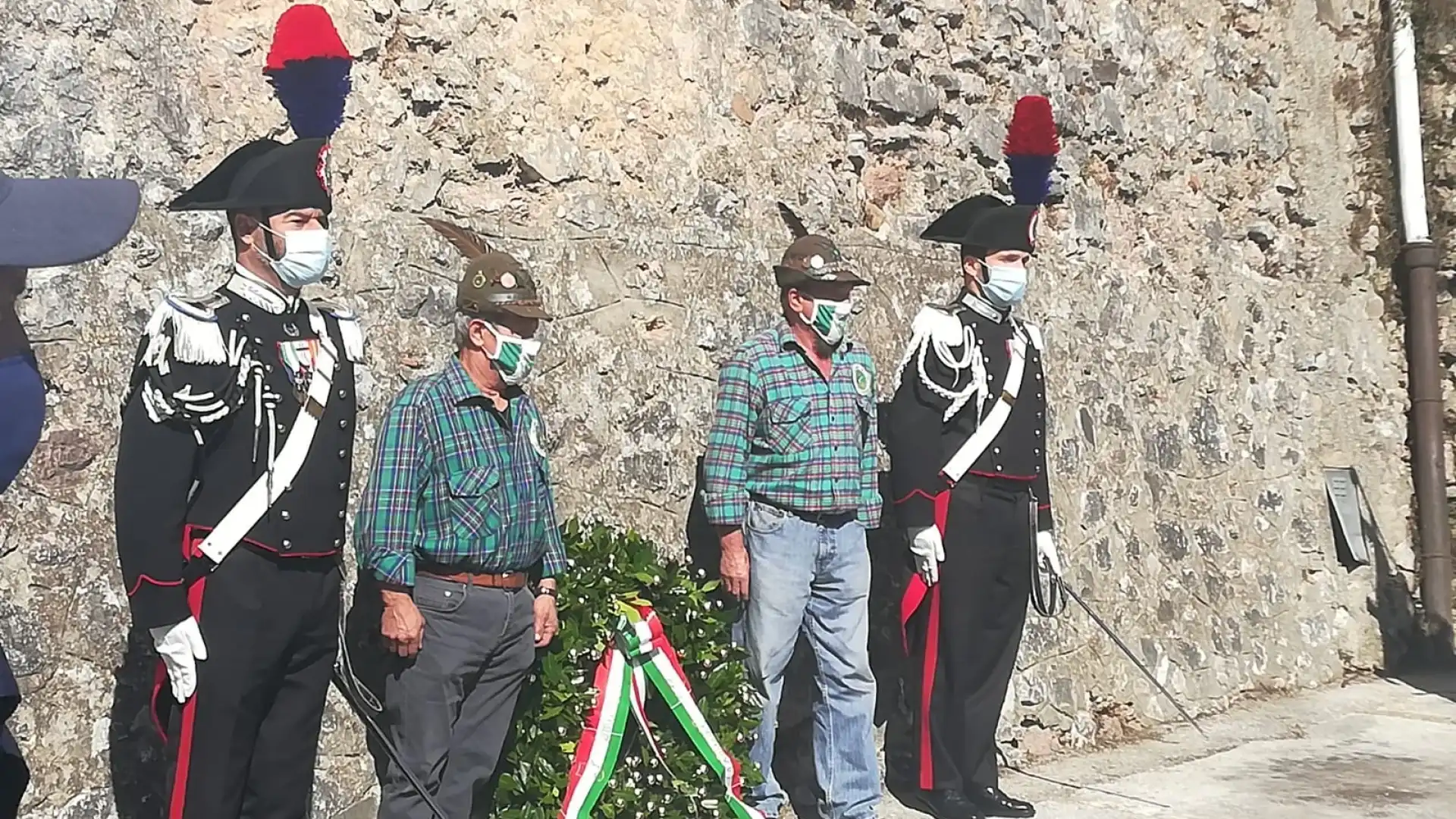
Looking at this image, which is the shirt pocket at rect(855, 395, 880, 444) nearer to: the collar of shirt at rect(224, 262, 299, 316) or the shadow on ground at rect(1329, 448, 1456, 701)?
the collar of shirt at rect(224, 262, 299, 316)

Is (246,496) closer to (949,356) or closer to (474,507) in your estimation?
(474,507)

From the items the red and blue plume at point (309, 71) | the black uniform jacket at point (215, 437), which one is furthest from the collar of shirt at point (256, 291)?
the red and blue plume at point (309, 71)

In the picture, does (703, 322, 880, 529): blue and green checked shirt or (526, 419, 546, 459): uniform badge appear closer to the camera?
(526, 419, 546, 459): uniform badge

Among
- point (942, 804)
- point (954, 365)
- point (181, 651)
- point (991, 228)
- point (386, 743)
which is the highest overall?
point (991, 228)

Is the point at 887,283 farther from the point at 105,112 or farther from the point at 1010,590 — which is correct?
the point at 105,112

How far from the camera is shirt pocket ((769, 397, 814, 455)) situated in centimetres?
429

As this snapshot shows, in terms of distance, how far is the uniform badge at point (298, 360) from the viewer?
3.28 meters

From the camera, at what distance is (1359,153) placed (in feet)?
25.2

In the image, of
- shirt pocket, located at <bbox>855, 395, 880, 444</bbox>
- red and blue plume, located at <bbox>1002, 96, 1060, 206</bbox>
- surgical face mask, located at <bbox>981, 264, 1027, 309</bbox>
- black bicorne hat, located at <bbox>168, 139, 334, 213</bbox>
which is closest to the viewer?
black bicorne hat, located at <bbox>168, 139, 334, 213</bbox>

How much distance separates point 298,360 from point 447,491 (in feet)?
1.55

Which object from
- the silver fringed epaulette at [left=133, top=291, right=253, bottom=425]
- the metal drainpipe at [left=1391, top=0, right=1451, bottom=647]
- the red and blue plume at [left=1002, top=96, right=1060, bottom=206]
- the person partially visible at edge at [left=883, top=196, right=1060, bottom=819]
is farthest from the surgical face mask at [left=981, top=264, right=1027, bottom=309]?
the metal drainpipe at [left=1391, top=0, right=1451, bottom=647]

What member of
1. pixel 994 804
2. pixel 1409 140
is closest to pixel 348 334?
pixel 994 804

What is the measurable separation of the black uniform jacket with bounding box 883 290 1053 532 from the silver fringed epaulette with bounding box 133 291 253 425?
6.87 ft

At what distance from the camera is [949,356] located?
471 centimetres
